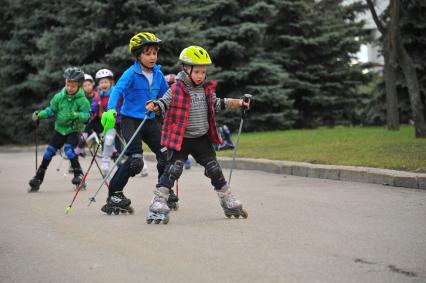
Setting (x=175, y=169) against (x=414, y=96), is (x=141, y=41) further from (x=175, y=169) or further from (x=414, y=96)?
(x=414, y=96)

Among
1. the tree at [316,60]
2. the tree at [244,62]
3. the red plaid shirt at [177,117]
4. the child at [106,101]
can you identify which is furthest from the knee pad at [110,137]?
the tree at [316,60]

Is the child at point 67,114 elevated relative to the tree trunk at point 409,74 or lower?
lower

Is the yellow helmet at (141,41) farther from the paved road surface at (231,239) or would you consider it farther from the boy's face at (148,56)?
the paved road surface at (231,239)

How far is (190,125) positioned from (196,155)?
0.33m

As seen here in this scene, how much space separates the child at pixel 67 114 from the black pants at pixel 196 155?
399cm

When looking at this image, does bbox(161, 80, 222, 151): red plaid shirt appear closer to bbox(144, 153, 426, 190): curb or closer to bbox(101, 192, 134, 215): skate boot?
bbox(101, 192, 134, 215): skate boot

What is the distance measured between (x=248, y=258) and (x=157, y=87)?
3527 millimetres

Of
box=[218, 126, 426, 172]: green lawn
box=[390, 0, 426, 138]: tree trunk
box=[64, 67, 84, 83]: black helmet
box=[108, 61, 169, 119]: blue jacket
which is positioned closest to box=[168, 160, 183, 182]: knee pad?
box=[108, 61, 169, 119]: blue jacket

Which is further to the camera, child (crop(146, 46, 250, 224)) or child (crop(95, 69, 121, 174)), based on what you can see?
child (crop(95, 69, 121, 174))

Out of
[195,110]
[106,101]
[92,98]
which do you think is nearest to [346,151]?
[106,101]

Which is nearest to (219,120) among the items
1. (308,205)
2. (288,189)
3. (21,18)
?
(21,18)

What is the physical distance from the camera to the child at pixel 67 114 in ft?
39.8

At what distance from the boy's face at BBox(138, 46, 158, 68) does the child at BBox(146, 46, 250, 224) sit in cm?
73

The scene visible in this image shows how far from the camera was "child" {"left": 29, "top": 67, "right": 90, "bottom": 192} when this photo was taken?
12125 millimetres
